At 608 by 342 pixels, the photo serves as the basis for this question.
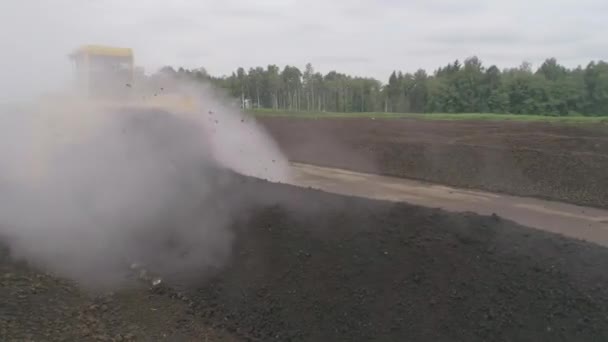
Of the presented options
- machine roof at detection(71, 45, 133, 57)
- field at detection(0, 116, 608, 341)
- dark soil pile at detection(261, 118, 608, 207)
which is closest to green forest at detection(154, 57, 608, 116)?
dark soil pile at detection(261, 118, 608, 207)

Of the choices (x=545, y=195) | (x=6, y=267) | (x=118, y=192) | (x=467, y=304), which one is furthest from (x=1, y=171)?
(x=545, y=195)

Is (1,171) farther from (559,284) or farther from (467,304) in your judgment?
(559,284)

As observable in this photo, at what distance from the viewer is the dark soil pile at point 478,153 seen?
14.8 metres

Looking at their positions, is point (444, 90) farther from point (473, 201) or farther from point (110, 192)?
point (110, 192)

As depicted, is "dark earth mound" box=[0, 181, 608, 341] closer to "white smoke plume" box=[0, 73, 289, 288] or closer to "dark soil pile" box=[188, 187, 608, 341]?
"dark soil pile" box=[188, 187, 608, 341]

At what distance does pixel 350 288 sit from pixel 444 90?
51.5 meters

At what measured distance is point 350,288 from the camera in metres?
6.72

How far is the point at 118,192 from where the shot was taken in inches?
388

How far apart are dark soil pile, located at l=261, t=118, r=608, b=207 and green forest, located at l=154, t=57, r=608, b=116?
12.1 meters

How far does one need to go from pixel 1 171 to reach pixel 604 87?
49909mm

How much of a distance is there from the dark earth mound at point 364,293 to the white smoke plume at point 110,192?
74 cm

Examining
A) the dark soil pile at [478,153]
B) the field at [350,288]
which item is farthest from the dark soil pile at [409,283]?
the dark soil pile at [478,153]

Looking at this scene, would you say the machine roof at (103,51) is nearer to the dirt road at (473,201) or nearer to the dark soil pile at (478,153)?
the dirt road at (473,201)

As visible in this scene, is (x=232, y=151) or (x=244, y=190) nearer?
(x=244, y=190)
